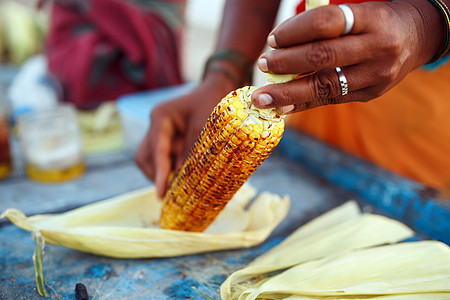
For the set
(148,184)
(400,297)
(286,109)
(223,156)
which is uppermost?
(286,109)

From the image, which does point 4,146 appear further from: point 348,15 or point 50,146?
point 348,15

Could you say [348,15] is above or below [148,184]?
above

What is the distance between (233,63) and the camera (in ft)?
4.55

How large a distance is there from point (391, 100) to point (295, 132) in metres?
0.50

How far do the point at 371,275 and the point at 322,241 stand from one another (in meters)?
0.21

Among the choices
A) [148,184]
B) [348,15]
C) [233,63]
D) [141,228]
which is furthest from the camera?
[148,184]

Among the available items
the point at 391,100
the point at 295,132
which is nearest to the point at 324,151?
the point at 295,132

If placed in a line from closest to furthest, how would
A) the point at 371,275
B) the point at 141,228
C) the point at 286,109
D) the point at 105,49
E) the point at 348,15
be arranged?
the point at 348,15 → the point at 286,109 → the point at 371,275 → the point at 141,228 → the point at 105,49

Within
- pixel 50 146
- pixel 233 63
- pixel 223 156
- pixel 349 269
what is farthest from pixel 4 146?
pixel 349 269

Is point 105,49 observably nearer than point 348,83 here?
No

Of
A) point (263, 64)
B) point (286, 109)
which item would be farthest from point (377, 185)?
point (263, 64)

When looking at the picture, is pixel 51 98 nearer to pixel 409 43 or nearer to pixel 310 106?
pixel 310 106

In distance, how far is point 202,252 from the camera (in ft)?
3.72

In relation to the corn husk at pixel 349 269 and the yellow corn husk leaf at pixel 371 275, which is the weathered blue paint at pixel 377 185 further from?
the yellow corn husk leaf at pixel 371 275
